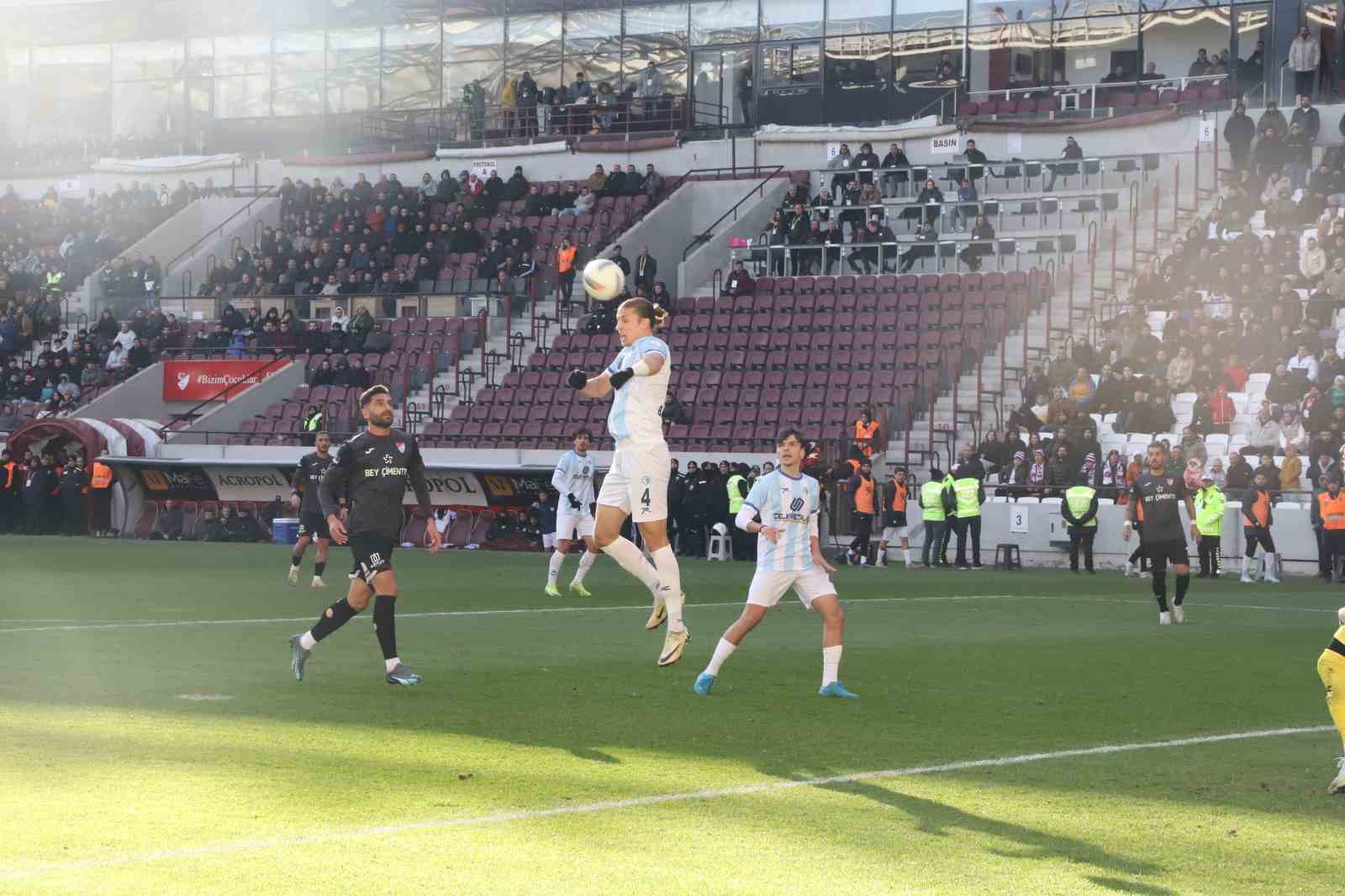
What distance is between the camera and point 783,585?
12.1 m

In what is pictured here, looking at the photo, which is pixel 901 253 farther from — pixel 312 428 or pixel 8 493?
pixel 8 493

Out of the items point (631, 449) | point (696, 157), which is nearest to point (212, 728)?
point (631, 449)

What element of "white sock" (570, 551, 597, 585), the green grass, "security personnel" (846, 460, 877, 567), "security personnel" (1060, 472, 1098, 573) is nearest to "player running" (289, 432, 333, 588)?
"white sock" (570, 551, 597, 585)

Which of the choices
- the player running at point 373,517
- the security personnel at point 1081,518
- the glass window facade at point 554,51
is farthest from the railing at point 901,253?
the player running at point 373,517

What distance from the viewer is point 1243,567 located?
93.7 feet

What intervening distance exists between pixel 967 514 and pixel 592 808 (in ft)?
77.7

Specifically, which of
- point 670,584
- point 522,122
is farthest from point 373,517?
point 522,122

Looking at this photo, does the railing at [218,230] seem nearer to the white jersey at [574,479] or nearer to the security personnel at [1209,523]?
the white jersey at [574,479]

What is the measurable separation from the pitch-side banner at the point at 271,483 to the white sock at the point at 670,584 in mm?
22831

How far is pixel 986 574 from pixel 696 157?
23.5 metres

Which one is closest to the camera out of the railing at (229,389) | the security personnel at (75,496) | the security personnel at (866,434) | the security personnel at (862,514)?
the security personnel at (862,514)

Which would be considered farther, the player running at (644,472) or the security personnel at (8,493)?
the security personnel at (8,493)

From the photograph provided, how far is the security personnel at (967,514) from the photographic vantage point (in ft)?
102

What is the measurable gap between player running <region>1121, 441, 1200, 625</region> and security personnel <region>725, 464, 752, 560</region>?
40.4 feet
